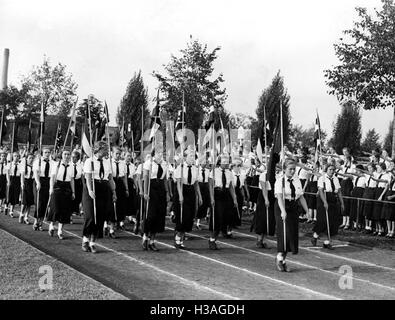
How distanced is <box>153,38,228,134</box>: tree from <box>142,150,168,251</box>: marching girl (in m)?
15.8

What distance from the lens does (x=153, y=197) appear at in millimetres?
12406

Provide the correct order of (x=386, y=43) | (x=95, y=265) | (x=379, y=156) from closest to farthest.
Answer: (x=95, y=265)
(x=379, y=156)
(x=386, y=43)

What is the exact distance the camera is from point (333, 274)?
10.7 m

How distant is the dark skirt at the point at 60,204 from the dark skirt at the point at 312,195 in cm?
848

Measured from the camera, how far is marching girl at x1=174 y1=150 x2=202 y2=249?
42.6 ft

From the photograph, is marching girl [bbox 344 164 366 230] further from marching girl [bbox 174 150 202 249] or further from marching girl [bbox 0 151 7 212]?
marching girl [bbox 0 151 7 212]

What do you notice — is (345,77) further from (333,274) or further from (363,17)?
(333,274)

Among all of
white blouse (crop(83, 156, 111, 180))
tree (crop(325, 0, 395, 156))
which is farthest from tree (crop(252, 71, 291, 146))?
white blouse (crop(83, 156, 111, 180))

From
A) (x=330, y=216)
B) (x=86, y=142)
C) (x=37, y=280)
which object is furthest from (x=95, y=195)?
(x=330, y=216)

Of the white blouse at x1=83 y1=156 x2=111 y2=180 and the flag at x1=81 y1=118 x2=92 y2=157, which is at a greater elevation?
the flag at x1=81 y1=118 x2=92 y2=157

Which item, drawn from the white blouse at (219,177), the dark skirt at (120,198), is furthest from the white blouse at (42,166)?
the white blouse at (219,177)

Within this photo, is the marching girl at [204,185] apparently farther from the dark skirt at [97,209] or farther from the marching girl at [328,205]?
the dark skirt at [97,209]

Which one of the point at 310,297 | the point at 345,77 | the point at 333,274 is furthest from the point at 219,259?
the point at 345,77

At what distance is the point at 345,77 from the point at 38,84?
89.1ft
